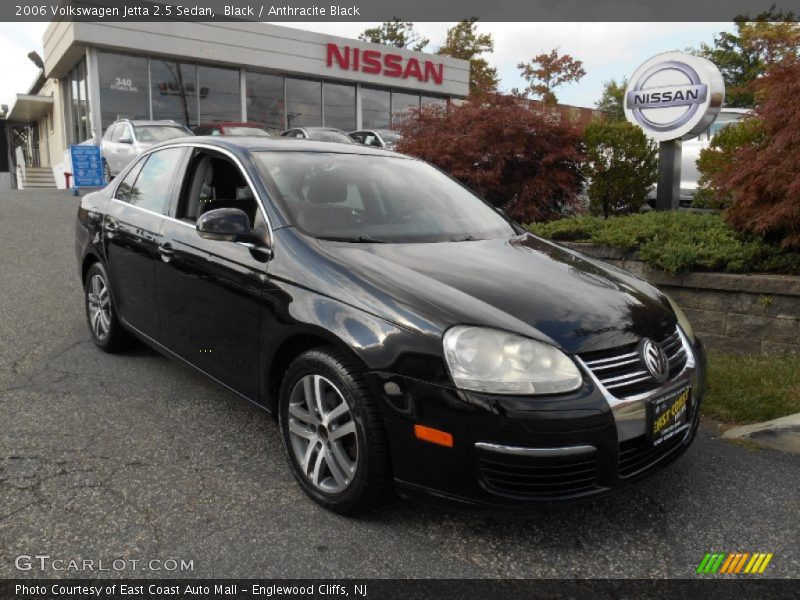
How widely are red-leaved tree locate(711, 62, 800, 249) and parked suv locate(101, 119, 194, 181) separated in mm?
12436

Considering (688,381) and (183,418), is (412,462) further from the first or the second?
(183,418)

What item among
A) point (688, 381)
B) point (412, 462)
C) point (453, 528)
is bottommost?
point (453, 528)

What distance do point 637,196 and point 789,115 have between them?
2793 mm

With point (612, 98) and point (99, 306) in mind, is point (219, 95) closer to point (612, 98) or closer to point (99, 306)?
point (99, 306)

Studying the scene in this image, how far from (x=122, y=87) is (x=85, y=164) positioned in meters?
5.72

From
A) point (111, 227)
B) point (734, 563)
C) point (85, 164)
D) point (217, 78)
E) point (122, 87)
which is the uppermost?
point (217, 78)

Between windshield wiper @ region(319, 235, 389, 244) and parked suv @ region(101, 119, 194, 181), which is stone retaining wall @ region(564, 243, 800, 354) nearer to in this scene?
windshield wiper @ region(319, 235, 389, 244)

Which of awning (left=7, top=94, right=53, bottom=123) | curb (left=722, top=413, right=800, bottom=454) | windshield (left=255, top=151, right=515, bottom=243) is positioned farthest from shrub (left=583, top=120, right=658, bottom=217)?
awning (left=7, top=94, right=53, bottom=123)

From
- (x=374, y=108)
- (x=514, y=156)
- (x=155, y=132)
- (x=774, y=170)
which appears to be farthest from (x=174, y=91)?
(x=774, y=170)

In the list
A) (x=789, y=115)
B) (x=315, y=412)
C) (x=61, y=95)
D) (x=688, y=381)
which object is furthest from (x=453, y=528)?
(x=61, y=95)

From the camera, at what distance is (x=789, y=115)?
493cm

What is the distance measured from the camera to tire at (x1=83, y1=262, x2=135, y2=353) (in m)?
4.69

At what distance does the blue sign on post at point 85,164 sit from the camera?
16328 mm

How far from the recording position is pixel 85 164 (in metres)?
16.4
